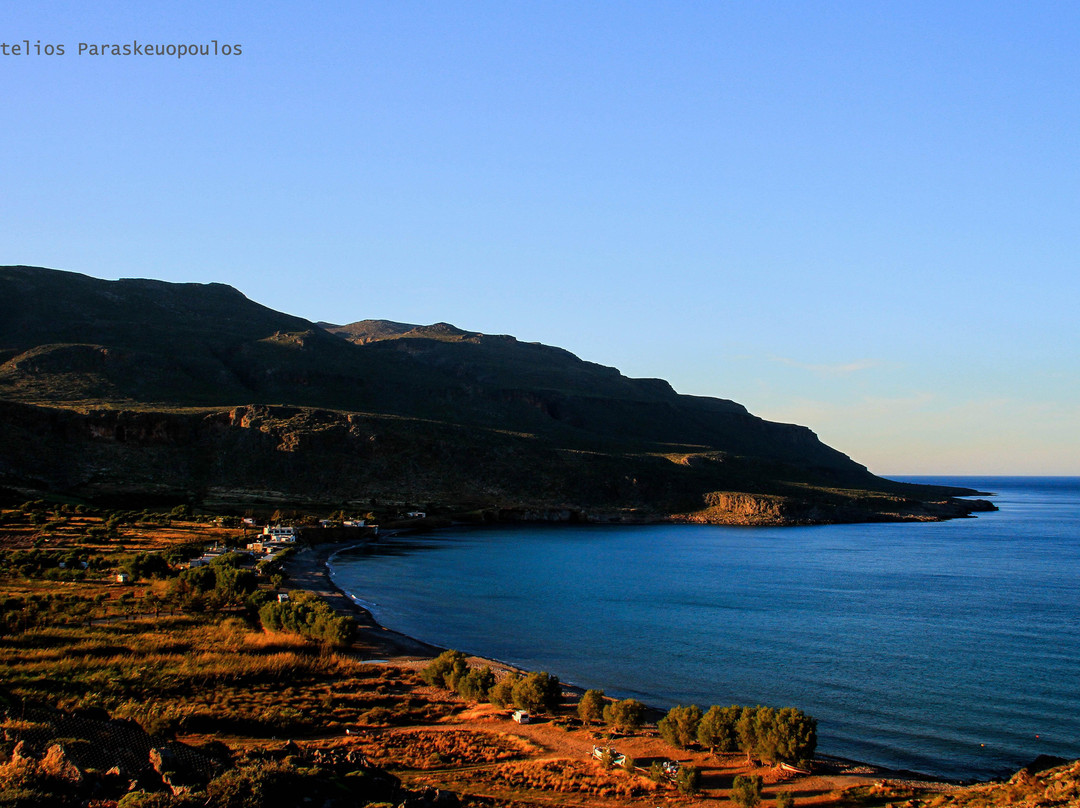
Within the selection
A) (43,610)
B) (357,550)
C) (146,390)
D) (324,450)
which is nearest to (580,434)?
(324,450)

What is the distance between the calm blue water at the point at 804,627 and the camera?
25.7 m

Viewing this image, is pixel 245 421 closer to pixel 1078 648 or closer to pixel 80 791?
pixel 1078 648

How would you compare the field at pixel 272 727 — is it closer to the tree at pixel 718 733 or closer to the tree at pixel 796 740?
the tree at pixel 718 733

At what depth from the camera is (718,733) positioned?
20406mm

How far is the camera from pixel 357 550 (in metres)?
72.6

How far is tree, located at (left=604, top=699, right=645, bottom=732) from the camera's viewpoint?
2200 centimetres

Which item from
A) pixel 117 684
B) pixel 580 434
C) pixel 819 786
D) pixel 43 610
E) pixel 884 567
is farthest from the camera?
pixel 580 434

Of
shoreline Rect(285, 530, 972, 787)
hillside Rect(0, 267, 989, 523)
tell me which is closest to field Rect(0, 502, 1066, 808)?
shoreline Rect(285, 530, 972, 787)

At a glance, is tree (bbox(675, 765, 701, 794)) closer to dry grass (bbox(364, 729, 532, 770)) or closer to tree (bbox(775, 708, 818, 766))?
tree (bbox(775, 708, 818, 766))

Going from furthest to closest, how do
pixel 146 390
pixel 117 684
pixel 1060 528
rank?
pixel 146 390 < pixel 1060 528 < pixel 117 684

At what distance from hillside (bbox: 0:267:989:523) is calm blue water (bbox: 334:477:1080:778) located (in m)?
34.1

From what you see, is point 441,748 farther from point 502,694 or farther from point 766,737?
point 766,737

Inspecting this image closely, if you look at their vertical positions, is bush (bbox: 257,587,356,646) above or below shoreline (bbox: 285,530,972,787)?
above

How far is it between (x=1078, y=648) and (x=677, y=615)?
18.2m
